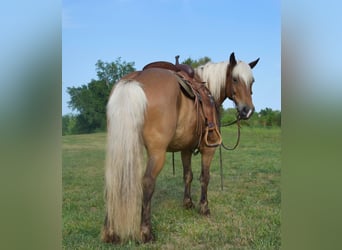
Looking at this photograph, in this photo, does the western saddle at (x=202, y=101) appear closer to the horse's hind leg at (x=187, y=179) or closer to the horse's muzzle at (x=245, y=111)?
the horse's muzzle at (x=245, y=111)

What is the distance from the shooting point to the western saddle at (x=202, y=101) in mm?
3484

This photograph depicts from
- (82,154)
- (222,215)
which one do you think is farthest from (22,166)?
(82,154)

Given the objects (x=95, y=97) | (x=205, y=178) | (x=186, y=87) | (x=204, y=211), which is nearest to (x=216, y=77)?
(x=186, y=87)

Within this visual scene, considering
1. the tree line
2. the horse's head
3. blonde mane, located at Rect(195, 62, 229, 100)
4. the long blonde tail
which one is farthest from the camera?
the tree line

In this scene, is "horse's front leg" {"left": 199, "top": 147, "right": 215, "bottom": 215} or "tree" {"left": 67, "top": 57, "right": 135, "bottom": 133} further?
"tree" {"left": 67, "top": 57, "right": 135, "bottom": 133}

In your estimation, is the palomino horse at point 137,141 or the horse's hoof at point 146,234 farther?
the horse's hoof at point 146,234

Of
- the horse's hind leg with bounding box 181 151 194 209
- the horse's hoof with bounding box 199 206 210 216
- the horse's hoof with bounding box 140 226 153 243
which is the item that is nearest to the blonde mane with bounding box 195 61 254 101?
the horse's hind leg with bounding box 181 151 194 209

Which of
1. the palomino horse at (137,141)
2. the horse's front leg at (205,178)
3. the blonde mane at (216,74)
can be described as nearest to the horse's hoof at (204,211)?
the horse's front leg at (205,178)

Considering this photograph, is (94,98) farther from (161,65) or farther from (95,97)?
(161,65)

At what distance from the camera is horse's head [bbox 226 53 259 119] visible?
150 inches

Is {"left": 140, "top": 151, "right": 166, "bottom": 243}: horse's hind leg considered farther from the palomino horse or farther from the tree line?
the tree line

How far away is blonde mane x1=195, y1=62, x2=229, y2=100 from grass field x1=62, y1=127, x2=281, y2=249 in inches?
37.0

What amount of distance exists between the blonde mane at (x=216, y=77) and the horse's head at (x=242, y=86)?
5.7 inches

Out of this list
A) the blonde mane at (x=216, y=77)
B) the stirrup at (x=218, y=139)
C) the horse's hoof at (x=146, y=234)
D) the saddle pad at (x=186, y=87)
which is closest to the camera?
the horse's hoof at (x=146, y=234)
